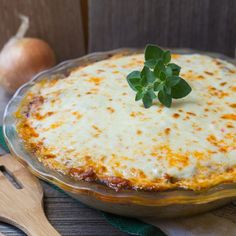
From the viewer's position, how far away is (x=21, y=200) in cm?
183

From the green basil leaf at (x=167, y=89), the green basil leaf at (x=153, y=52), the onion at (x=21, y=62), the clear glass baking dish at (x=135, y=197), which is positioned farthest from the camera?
the onion at (x=21, y=62)

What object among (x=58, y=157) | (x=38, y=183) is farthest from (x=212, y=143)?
(x=38, y=183)

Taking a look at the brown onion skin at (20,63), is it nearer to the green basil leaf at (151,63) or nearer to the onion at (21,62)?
the onion at (21,62)

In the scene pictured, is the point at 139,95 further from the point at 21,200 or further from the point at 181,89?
the point at 21,200

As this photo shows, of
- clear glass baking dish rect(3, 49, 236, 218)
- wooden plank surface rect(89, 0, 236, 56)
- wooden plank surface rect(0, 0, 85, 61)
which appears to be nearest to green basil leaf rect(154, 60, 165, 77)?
clear glass baking dish rect(3, 49, 236, 218)

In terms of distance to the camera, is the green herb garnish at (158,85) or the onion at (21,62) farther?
the onion at (21,62)

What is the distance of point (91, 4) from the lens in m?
2.84

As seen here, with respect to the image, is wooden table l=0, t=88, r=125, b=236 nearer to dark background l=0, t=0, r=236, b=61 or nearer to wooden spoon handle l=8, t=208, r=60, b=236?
wooden spoon handle l=8, t=208, r=60, b=236

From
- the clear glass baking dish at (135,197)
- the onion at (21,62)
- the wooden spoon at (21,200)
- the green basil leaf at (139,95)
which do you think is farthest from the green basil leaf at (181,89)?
the onion at (21,62)

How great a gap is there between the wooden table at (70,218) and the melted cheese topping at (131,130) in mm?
205

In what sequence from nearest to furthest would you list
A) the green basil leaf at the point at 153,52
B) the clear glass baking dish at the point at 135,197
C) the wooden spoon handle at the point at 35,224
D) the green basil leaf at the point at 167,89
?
the clear glass baking dish at the point at 135,197, the wooden spoon handle at the point at 35,224, the green basil leaf at the point at 167,89, the green basil leaf at the point at 153,52

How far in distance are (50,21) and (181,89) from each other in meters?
1.21

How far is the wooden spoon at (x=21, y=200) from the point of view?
171cm

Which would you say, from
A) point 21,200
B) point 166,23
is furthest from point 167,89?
point 166,23
